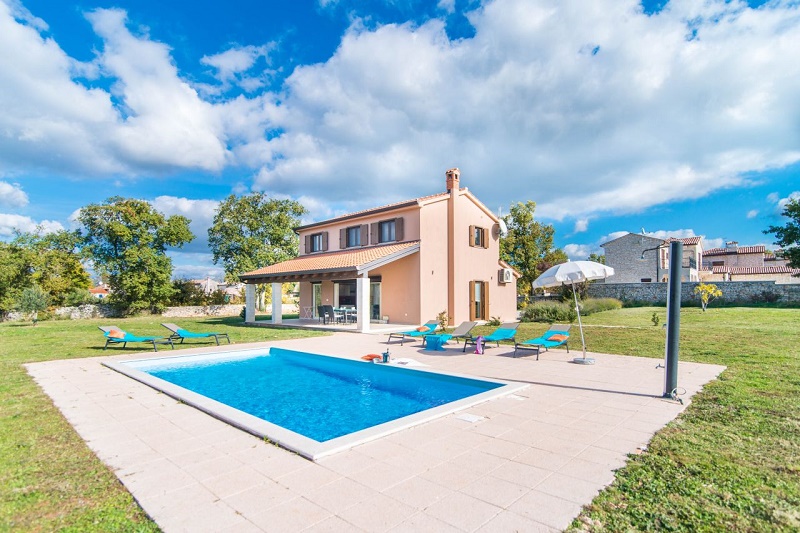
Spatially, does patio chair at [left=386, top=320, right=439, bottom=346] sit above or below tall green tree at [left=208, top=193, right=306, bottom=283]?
below

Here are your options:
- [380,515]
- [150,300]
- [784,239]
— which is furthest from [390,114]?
[784,239]

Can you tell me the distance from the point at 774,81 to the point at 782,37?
2.89 metres

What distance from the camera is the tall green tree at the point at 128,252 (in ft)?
97.6

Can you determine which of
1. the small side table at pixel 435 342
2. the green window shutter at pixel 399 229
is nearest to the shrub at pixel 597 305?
the green window shutter at pixel 399 229

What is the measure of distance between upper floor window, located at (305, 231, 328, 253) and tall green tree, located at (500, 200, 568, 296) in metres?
16.2

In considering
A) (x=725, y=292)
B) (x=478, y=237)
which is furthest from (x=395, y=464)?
(x=725, y=292)

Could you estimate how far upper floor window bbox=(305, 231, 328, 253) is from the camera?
26147 mm

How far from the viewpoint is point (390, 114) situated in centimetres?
1689

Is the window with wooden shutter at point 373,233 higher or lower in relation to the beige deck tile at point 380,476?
higher

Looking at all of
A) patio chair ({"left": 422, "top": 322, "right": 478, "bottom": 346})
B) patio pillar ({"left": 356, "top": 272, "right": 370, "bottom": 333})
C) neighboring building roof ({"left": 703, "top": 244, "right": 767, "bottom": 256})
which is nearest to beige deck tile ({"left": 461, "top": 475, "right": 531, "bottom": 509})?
patio chair ({"left": 422, "top": 322, "right": 478, "bottom": 346})

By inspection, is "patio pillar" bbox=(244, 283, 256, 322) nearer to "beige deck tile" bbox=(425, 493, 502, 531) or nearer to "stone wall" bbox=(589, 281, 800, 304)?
"beige deck tile" bbox=(425, 493, 502, 531)

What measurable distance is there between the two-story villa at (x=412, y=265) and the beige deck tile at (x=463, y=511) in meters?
14.3

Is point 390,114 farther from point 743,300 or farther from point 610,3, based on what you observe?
point 743,300

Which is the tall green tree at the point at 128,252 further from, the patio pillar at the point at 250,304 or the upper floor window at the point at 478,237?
the upper floor window at the point at 478,237
